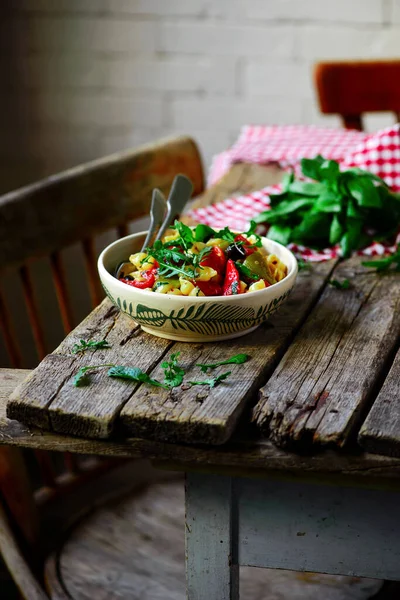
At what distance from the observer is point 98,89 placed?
8.17 feet

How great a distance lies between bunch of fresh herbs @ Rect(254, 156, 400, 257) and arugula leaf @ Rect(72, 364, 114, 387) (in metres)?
0.41

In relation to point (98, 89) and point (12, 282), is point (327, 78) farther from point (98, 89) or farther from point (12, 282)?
point (12, 282)

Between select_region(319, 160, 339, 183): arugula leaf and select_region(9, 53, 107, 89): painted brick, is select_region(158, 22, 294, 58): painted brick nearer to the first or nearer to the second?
select_region(9, 53, 107, 89): painted brick

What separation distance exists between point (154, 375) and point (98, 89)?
1860mm

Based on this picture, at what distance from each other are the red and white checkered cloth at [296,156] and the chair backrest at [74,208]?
0.45 ft

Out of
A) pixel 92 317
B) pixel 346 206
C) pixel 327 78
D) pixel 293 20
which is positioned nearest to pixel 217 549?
pixel 92 317

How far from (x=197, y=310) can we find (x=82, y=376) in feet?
→ 0.43

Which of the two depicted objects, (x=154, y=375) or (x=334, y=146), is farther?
(x=334, y=146)

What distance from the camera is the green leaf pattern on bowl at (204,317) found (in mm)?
816

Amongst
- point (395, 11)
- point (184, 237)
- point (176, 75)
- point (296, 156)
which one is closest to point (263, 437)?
point (184, 237)

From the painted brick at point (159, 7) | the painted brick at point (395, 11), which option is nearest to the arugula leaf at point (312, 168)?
the painted brick at point (395, 11)

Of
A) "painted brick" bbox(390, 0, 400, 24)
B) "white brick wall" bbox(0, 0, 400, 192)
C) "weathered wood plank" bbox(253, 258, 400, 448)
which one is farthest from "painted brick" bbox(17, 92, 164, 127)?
"weathered wood plank" bbox(253, 258, 400, 448)

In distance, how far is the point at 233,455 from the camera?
708 millimetres

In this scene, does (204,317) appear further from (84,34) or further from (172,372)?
(84,34)
